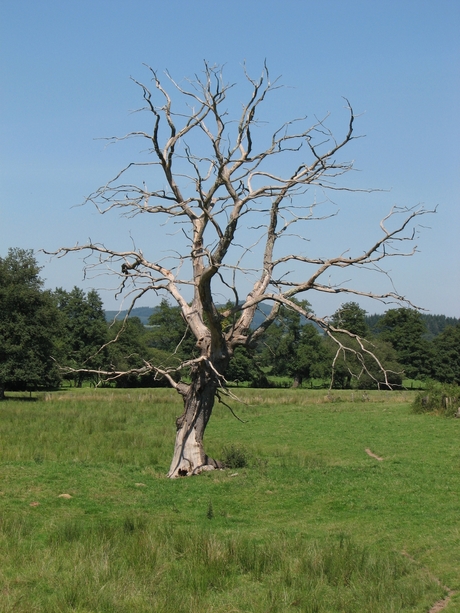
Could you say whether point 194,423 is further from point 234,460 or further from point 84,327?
point 84,327

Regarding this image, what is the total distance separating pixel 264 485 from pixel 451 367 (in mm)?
70300

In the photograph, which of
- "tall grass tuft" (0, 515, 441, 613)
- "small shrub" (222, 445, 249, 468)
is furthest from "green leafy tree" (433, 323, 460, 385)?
"tall grass tuft" (0, 515, 441, 613)

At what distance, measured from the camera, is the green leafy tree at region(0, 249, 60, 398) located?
4397cm

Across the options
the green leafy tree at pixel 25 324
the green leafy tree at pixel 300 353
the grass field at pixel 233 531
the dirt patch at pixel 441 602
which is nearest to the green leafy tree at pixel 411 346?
the green leafy tree at pixel 300 353

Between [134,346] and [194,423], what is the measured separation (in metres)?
58.3

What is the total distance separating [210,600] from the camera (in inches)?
305

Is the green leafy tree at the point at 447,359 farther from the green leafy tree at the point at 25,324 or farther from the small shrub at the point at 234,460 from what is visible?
the small shrub at the point at 234,460

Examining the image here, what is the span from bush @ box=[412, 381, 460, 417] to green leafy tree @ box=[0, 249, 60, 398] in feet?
80.1

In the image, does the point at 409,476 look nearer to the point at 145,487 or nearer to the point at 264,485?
the point at 264,485

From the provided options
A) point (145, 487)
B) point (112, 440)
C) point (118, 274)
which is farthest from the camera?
point (112, 440)

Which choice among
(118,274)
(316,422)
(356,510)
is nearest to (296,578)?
(356,510)

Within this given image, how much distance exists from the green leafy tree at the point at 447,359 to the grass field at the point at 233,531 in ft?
200

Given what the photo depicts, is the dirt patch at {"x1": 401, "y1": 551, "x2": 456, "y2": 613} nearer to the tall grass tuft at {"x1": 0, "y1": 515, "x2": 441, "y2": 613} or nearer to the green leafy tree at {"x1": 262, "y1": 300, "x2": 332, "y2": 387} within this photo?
the tall grass tuft at {"x1": 0, "y1": 515, "x2": 441, "y2": 613}

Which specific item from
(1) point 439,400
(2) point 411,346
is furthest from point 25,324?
(2) point 411,346
